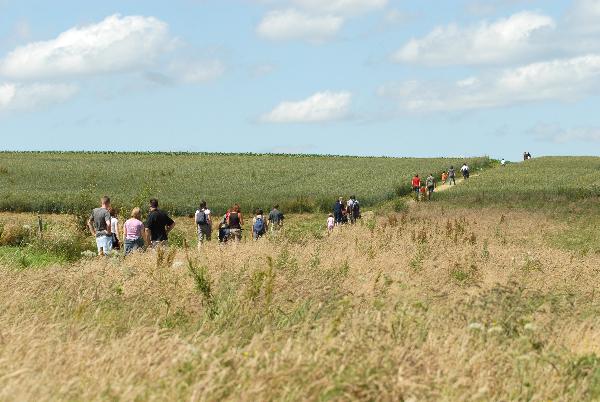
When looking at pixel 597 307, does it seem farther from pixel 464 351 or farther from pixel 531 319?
pixel 464 351

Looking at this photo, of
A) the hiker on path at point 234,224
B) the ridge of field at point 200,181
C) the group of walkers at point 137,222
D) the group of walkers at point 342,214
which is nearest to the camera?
the group of walkers at point 137,222

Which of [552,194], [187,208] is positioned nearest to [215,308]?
[187,208]

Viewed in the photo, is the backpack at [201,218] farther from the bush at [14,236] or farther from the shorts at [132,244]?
the shorts at [132,244]

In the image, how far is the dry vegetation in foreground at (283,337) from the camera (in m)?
6.52

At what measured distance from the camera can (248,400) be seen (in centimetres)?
630

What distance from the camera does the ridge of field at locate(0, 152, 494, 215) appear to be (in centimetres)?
4641

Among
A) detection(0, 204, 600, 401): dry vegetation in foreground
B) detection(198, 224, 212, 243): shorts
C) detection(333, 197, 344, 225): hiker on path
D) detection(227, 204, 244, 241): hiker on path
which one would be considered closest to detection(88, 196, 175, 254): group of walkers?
detection(227, 204, 244, 241): hiker on path

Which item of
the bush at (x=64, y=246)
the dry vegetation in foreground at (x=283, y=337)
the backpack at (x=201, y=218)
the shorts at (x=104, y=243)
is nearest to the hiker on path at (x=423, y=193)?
the backpack at (x=201, y=218)

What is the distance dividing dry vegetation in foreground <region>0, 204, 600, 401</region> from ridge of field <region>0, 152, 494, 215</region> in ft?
69.9

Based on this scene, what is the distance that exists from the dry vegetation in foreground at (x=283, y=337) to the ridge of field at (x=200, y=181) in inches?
839

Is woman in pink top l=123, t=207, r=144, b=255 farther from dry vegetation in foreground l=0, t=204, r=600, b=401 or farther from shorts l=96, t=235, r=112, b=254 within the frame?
dry vegetation in foreground l=0, t=204, r=600, b=401

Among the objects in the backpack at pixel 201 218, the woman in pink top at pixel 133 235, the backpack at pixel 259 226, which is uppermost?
the woman in pink top at pixel 133 235

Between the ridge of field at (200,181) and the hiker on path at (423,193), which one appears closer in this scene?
the ridge of field at (200,181)

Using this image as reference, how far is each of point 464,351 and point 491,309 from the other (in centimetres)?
171
